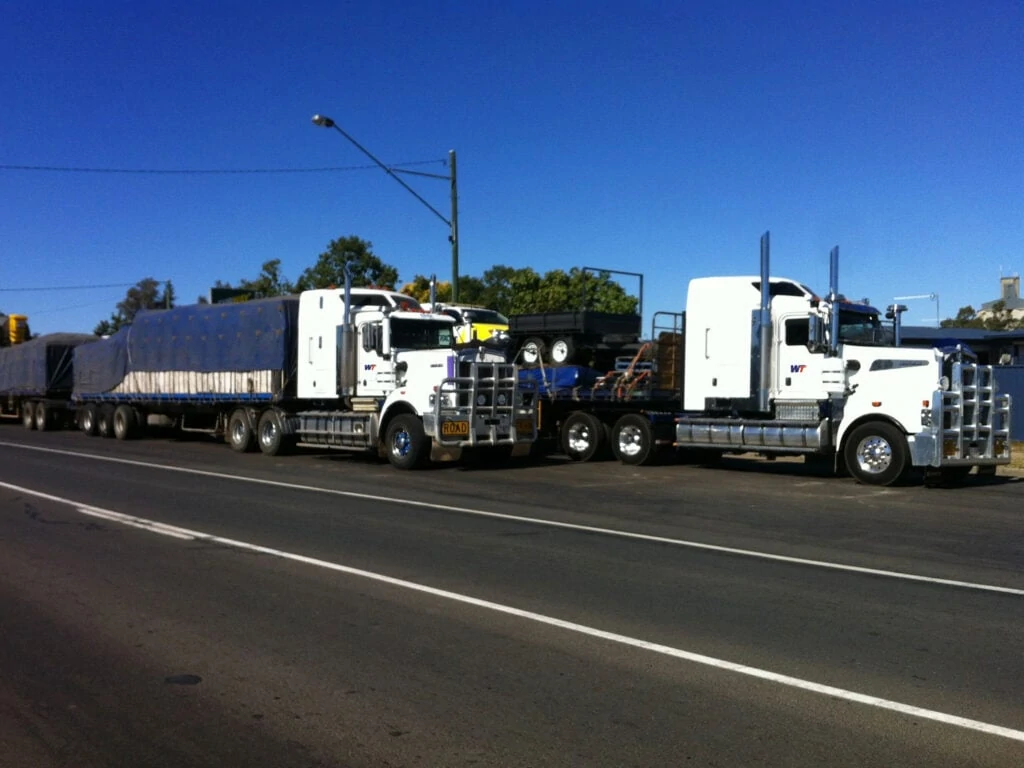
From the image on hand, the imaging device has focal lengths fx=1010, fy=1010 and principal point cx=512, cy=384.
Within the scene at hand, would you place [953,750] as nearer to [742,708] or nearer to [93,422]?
[742,708]

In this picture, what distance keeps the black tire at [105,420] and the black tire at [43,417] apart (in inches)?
217

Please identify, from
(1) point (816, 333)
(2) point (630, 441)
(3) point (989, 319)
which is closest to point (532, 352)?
(2) point (630, 441)

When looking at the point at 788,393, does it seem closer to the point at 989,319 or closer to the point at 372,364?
the point at 372,364

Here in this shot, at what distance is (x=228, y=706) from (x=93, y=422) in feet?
89.2

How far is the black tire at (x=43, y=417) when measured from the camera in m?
34.3

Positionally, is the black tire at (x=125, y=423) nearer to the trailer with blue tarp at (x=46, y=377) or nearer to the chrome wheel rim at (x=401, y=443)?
the trailer with blue tarp at (x=46, y=377)

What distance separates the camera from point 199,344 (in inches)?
983

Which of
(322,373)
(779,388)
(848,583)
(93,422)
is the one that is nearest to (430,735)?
(848,583)

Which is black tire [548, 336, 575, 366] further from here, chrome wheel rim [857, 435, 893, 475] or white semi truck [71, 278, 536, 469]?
chrome wheel rim [857, 435, 893, 475]

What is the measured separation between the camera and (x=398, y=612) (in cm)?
733

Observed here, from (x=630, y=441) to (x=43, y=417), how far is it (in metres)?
23.4

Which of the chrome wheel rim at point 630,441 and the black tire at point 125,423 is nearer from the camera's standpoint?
the chrome wheel rim at point 630,441

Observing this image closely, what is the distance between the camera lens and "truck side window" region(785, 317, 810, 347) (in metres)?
17.6

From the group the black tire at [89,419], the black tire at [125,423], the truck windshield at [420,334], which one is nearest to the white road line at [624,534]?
the truck windshield at [420,334]
